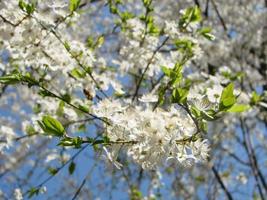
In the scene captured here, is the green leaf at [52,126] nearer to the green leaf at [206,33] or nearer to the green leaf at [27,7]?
the green leaf at [27,7]

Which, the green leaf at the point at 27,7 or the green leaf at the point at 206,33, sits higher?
the green leaf at the point at 206,33

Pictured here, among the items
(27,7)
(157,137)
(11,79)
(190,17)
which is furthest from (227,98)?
(190,17)

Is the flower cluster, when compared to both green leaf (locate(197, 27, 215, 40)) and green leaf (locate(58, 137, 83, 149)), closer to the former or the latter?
green leaf (locate(58, 137, 83, 149))

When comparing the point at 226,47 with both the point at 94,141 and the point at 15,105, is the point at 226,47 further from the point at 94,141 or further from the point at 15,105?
the point at 15,105

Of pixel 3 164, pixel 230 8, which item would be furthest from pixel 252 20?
pixel 3 164

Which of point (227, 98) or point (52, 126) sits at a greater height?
point (227, 98)

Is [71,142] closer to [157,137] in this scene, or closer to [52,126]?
[52,126]

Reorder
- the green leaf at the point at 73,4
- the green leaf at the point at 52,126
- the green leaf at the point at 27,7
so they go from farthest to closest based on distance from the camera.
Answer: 1. the green leaf at the point at 73,4
2. the green leaf at the point at 27,7
3. the green leaf at the point at 52,126

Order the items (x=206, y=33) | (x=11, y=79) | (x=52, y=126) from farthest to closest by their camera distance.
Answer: (x=206, y=33) < (x=11, y=79) < (x=52, y=126)

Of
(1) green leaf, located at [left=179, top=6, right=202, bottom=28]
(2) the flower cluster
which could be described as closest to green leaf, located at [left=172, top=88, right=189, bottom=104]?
(2) the flower cluster

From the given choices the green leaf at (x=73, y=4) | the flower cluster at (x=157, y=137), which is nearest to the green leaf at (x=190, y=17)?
the green leaf at (x=73, y=4)

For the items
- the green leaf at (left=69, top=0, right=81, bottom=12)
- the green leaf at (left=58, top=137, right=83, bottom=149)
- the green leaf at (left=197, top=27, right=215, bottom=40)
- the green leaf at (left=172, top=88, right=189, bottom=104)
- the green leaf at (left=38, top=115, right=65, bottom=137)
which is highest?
the green leaf at (left=197, top=27, right=215, bottom=40)

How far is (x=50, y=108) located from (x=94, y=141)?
1.87 meters

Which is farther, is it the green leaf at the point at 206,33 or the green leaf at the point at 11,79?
the green leaf at the point at 206,33
